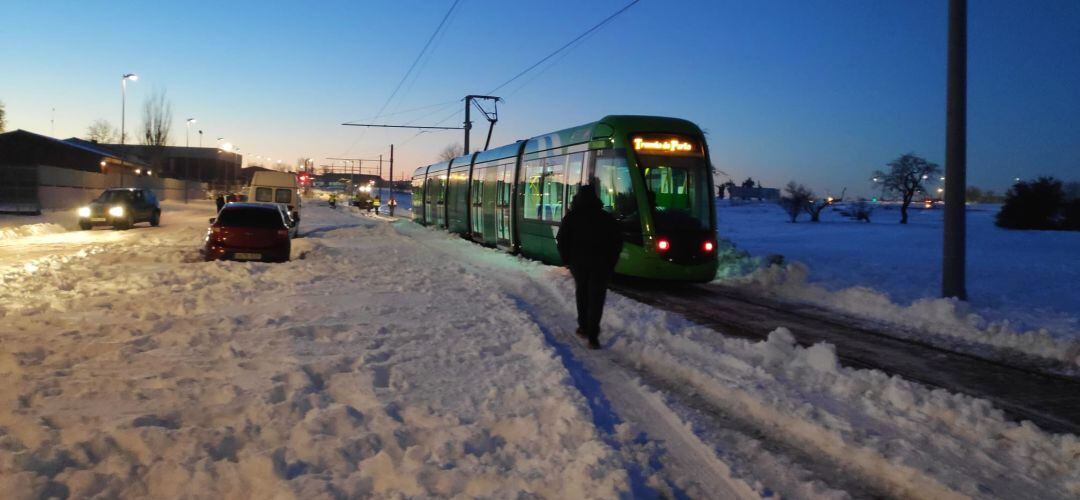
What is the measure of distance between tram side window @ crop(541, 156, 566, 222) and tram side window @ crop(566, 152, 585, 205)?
0.89ft

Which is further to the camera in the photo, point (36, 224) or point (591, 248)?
point (36, 224)

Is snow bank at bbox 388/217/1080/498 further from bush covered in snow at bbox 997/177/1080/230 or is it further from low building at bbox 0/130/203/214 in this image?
bush covered in snow at bbox 997/177/1080/230

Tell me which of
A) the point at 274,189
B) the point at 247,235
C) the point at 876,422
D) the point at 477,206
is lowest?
the point at 876,422

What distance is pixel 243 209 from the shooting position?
56.1 ft

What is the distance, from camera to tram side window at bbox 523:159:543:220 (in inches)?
703

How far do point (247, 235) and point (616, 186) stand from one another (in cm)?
842

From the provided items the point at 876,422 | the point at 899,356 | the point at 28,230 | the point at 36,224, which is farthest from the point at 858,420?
the point at 36,224

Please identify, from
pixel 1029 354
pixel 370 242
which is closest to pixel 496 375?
pixel 1029 354

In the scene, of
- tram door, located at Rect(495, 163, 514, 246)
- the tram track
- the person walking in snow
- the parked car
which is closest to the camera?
the tram track

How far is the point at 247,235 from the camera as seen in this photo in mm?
16688

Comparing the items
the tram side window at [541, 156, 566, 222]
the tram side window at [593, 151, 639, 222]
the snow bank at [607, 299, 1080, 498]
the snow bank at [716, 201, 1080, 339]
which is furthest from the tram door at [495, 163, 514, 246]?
the snow bank at [607, 299, 1080, 498]

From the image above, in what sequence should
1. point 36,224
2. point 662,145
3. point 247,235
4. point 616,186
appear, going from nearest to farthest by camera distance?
point 662,145, point 616,186, point 247,235, point 36,224

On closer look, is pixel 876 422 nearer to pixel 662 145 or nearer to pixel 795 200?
pixel 662 145

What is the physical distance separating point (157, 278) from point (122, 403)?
8655mm
